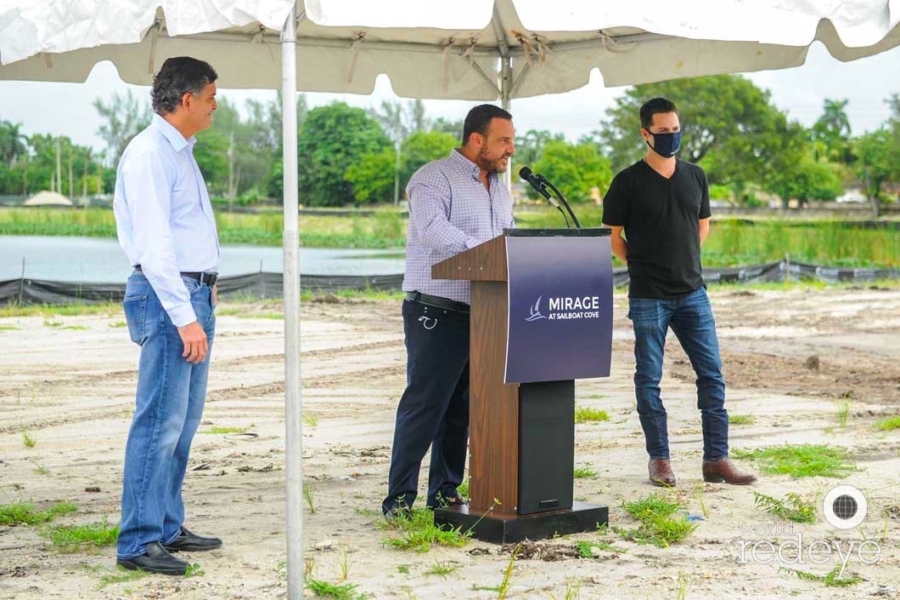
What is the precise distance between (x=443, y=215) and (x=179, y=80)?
131cm

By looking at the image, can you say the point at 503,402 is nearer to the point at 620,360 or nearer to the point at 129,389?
the point at 129,389

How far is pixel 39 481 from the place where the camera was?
675 cm

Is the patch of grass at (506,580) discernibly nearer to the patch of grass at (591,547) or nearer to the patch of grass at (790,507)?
the patch of grass at (591,547)

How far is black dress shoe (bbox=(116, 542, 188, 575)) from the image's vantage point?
463cm

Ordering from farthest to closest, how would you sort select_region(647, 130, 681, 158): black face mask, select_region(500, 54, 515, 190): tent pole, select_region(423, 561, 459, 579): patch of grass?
select_region(500, 54, 515, 190): tent pole < select_region(647, 130, 681, 158): black face mask < select_region(423, 561, 459, 579): patch of grass

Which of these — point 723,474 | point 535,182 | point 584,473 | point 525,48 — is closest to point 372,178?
point 525,48

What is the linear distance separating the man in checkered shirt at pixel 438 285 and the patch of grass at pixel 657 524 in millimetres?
1020

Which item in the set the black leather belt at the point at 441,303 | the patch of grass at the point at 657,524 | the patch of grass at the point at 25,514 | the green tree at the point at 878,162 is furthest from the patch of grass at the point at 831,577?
the green tree at the point at 878,162

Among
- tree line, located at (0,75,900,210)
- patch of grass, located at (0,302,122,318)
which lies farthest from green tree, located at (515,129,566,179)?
patch of grass, located at (0,302,122,318)

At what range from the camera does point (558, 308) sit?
5027 mm

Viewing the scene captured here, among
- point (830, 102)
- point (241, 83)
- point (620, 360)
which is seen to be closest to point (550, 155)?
point (620, 360)

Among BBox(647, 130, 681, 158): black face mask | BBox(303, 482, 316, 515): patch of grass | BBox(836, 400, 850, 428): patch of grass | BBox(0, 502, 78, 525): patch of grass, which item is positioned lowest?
BBox(836, 400, 850, 428): patch of grass

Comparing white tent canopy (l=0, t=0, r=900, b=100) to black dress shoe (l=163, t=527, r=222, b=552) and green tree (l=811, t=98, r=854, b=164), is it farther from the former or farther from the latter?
green tree (l=811, t=98, r=854, b=164)

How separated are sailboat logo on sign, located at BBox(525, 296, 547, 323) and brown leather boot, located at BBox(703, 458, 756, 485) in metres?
2.12
